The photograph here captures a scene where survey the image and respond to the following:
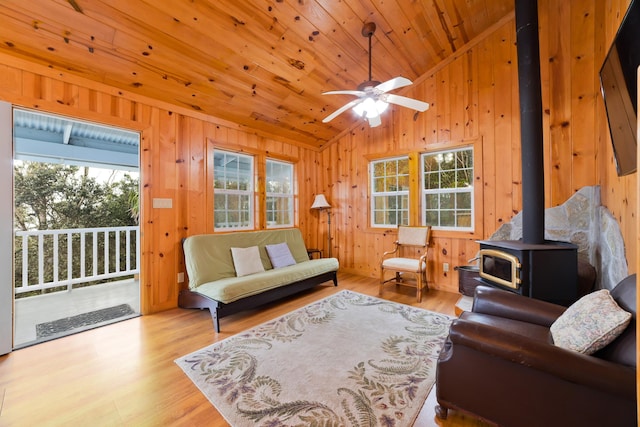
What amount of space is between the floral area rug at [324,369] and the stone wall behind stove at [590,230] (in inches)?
53.8

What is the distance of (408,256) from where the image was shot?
158 inches

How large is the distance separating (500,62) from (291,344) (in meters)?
4.15

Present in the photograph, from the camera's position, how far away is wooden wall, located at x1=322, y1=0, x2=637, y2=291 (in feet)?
8.63

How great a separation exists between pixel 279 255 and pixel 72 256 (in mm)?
2987

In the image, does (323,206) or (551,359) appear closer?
(551,359)

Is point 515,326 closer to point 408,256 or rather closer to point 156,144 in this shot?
point 408,256

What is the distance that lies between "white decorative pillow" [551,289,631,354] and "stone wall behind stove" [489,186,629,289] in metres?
1.02

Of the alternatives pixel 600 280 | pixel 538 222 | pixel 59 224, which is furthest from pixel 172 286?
pixel 600 280

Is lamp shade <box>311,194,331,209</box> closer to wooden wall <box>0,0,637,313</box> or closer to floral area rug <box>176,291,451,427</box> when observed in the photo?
wooden wall <box>0,0,637,313</box>

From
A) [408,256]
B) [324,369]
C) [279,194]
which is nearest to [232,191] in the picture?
[279,194]

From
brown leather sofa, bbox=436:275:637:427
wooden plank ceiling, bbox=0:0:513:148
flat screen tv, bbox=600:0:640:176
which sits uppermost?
wooden plank ceiling, bbox=0:0:513:148

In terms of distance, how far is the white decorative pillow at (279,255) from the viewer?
11.7ft

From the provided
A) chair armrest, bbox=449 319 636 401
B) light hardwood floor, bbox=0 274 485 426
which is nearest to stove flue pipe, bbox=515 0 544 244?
chair armrest, bbox=449 319 636 401

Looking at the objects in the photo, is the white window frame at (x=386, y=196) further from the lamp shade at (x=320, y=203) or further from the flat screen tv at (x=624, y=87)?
the flat screen tv at (x=624, y=87)
